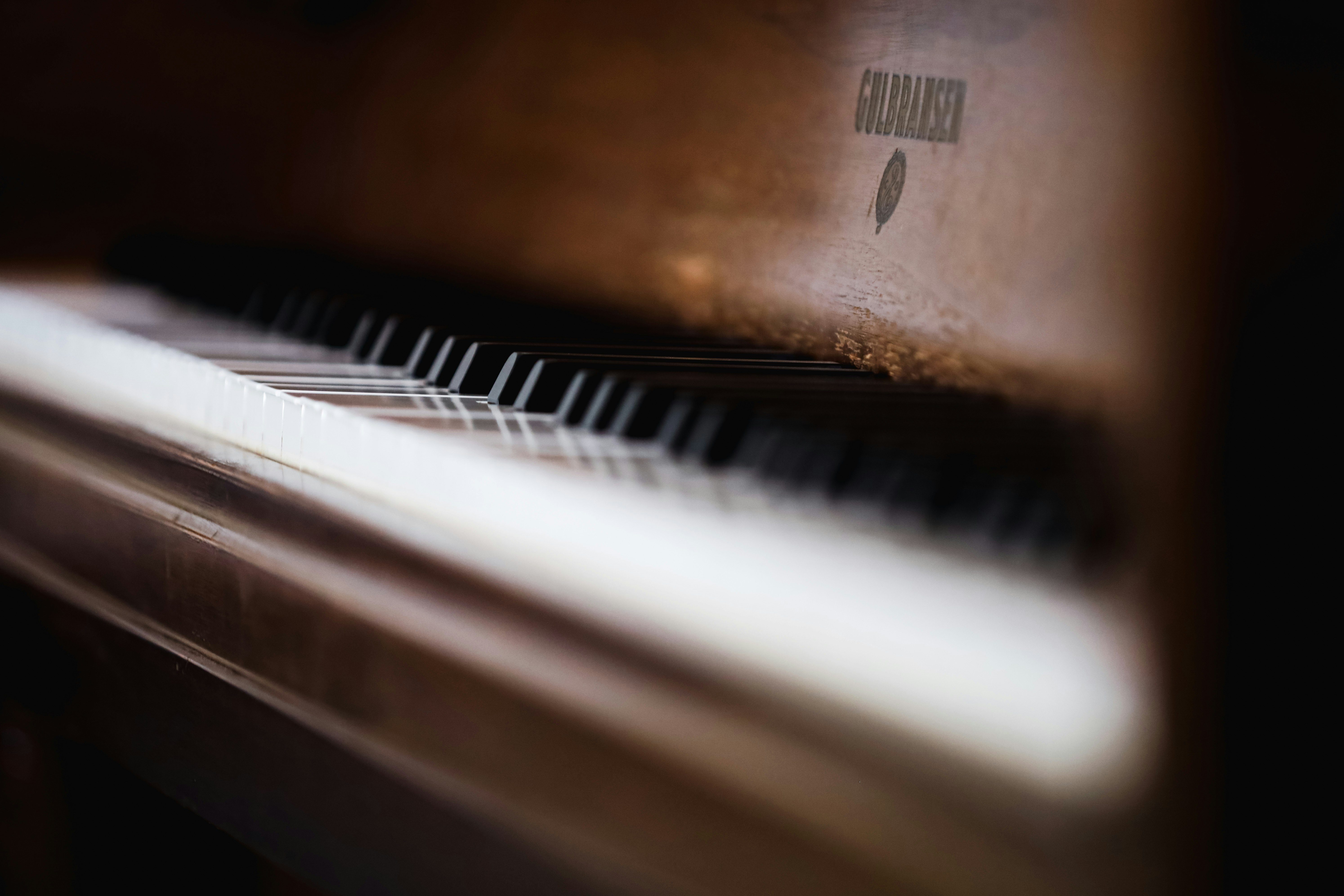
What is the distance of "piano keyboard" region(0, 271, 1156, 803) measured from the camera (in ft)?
1.39

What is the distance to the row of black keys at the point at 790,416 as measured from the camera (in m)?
0.51

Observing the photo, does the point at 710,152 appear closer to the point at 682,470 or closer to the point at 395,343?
the point at 395,343

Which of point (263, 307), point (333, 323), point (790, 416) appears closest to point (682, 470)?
point (790, 416)

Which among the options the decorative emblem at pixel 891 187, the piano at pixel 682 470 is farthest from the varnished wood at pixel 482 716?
the decorative emblem at pixel 891 187

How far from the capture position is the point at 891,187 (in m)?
0.77

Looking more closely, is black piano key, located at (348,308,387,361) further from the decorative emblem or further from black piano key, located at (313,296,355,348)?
the decorative emblem

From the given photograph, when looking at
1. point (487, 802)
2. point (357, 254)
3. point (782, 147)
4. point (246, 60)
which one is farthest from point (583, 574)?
point (246, 60)

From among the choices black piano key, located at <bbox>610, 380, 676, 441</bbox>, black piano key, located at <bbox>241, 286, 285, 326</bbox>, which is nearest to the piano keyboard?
black piano key, located at <bbox>610, 380, 676, 441</bbox>

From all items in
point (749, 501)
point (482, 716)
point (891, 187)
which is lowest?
point (482, 716)

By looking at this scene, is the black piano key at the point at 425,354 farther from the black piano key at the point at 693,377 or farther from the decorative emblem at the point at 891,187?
the decorative emblem at the point at 891,187

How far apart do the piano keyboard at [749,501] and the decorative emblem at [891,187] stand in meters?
0.09

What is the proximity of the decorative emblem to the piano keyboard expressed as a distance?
0.09 m

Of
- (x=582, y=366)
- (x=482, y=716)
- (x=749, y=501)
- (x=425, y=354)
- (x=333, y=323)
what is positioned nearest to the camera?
(x=749, y=501)

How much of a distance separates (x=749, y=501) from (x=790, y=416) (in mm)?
85
